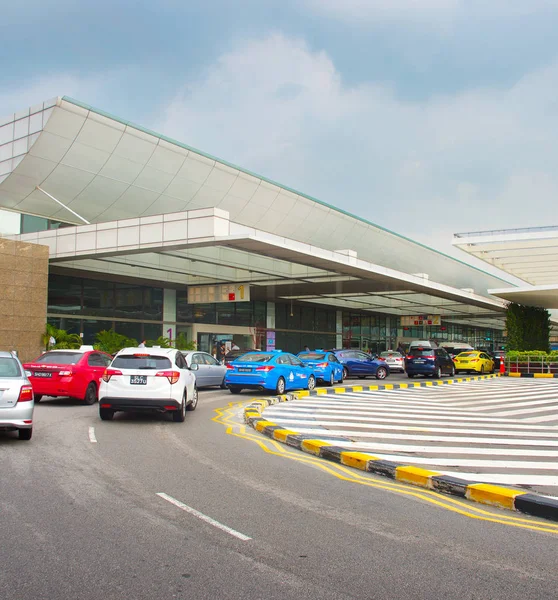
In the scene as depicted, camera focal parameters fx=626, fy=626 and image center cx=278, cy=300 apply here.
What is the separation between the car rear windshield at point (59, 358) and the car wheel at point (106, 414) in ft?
12.1

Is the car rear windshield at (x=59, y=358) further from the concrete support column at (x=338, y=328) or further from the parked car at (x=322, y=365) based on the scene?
the concrete support column at (x=338, y=328)

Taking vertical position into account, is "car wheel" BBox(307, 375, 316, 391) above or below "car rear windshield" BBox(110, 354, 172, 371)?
below

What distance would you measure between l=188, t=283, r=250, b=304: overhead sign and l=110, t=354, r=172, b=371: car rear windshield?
734 inches

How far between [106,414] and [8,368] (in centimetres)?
354

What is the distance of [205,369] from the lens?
22906mm

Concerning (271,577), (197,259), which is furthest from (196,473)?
(197,259)

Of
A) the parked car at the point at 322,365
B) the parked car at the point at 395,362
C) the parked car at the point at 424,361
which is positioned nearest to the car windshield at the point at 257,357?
the parked car at the point at 322,365

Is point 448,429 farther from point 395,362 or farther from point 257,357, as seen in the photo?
point 395,362

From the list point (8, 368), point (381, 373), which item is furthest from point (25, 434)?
point (381, 373)

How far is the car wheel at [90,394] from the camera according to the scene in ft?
56.7

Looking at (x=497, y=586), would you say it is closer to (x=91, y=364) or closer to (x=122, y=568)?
(x=122, y=568)

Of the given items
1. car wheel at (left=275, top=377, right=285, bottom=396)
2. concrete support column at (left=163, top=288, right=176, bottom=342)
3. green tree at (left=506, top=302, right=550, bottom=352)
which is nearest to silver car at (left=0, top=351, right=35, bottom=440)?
car wheel at (left=275, top=377, right=285, bottom=396)

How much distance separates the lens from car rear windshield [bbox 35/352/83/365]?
16.9 meters

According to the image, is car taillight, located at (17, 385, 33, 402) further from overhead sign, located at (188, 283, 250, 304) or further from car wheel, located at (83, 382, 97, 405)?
overhead sign, located at (188, 283, 250, 304)
